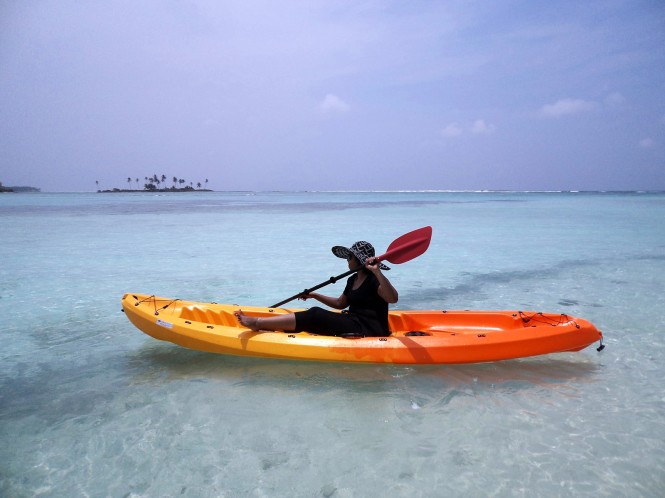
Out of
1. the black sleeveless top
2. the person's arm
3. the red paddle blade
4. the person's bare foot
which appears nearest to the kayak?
the person's bare foot

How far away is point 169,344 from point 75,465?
2335mm

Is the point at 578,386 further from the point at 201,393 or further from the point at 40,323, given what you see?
the point at 40,323

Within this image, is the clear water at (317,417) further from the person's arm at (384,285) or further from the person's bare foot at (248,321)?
the person's arm at (384,285)

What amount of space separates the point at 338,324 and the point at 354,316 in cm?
21

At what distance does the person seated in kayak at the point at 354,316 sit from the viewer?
4.48m

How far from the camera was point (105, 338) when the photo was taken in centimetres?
582

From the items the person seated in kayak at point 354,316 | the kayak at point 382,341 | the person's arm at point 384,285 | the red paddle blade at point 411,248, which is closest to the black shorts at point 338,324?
the person seated in kayak at point 354,316

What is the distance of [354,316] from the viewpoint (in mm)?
4629

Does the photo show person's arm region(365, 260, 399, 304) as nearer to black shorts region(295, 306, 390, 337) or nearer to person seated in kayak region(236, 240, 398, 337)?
person seated in kayak region(236, 240, 398, 337)

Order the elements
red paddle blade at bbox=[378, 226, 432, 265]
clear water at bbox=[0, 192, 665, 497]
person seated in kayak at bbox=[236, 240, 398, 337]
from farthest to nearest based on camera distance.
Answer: red paddle blade at bbox=[378, 226, 432, 265] < person seated in kayak at bbox=[236, 240, 398, 337] < clear water at bbox=[0, 192, 665, 497]

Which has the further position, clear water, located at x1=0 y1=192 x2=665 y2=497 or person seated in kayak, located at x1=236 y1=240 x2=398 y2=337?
person seated in kayak, located at x1=236 y1=240 x2=398 y2=337

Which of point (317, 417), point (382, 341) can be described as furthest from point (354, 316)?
point (317, 417)

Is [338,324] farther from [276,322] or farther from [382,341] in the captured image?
[276,322]

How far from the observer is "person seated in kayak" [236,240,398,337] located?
4480 millimetres
